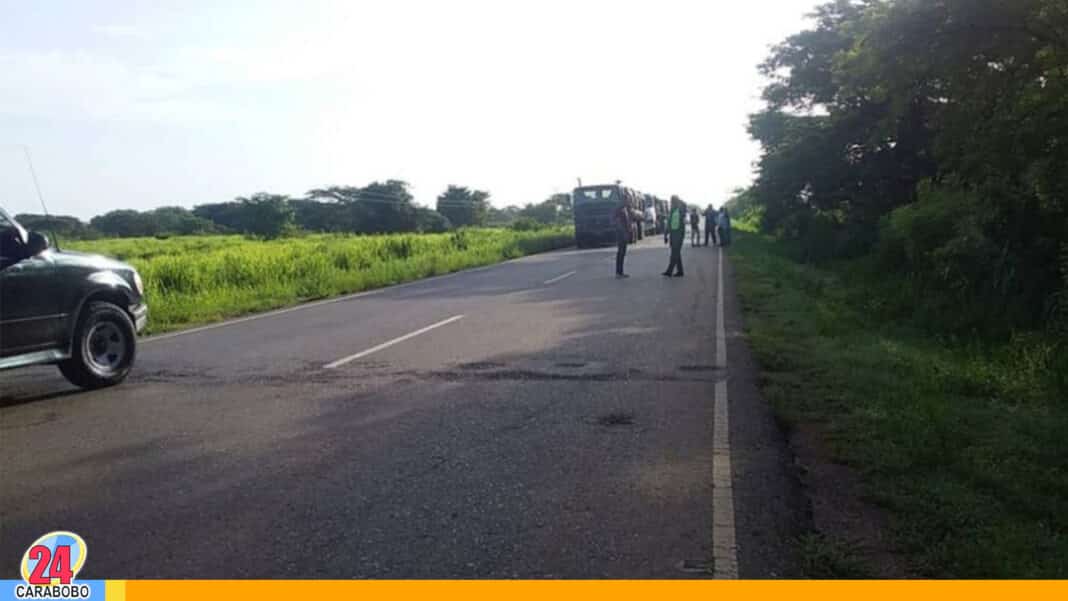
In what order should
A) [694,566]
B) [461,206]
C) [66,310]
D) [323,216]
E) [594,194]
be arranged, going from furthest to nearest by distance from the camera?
[461,206]
[323,216]
[594,194]
[66,310]
[694,566]

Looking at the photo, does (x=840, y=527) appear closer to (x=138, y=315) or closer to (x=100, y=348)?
(x=100, y=348)

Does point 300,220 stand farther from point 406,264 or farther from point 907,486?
point 907,486

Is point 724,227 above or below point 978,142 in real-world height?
below

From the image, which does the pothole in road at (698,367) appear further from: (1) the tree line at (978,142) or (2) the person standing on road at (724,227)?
(2) the person standing on road at (724,227)

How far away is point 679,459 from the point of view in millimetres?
5691

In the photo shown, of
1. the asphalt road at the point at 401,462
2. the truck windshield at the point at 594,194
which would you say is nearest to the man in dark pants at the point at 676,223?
the asphalt road at the point at 401,462

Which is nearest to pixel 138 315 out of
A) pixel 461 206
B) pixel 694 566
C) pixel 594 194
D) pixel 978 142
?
pixel 694 566

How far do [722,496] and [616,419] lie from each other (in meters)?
1.82

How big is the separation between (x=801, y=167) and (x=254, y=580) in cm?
2824

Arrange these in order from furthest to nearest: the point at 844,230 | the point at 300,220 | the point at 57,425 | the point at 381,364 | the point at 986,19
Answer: the point at 300,220 < the point at 844,230 < the point at 986,19 < the point at 381,364 < the point at 57,425

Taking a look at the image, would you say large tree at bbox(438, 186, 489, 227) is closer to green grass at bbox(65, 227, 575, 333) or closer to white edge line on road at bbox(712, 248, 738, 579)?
green grass at bbox(65, 227, 575, 333)

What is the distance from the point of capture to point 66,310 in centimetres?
827

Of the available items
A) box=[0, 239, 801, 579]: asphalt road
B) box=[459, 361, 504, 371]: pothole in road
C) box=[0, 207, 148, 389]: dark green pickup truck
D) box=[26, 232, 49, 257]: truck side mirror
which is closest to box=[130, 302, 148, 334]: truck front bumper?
box=[0, 207, 148, 389]: dark green pickup truck
